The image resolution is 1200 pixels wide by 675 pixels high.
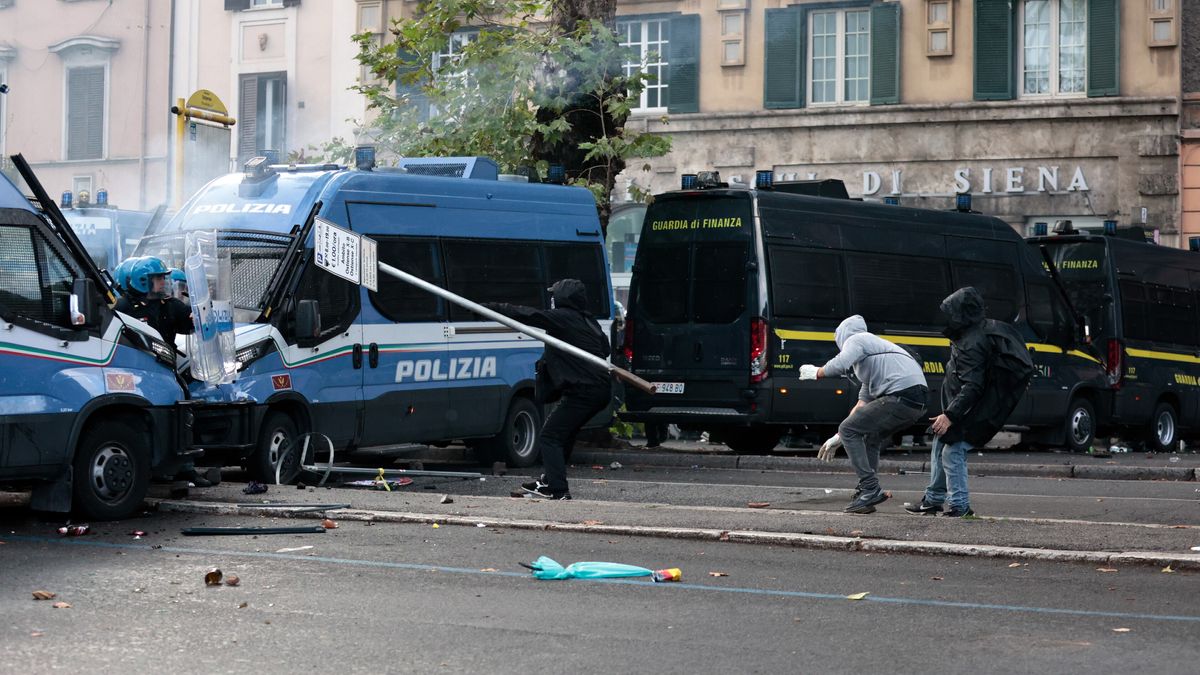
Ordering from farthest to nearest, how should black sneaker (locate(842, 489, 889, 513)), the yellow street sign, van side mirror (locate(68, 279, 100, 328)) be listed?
1. the yellow street sign
2. black sneaker (locate(842, 489, 889, 513))
3. van side mirror (locate(68, 279, 100, 328))

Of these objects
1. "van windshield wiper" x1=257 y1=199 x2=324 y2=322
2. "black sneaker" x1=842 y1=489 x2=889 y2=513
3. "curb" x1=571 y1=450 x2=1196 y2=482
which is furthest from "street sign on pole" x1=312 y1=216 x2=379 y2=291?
"curb" x1=571 y1=450 x2=1196 y2=482

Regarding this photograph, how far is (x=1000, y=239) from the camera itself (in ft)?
72.8

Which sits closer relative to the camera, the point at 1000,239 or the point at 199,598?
the point at 199,598

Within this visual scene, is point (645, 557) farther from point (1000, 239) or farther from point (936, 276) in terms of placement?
point (1000, 239)

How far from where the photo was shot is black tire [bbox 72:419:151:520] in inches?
454

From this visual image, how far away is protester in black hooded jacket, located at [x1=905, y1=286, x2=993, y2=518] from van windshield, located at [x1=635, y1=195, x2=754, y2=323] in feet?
21.5

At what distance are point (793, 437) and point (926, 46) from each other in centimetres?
1141

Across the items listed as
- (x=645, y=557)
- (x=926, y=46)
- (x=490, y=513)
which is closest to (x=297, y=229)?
(x=490, y=513)

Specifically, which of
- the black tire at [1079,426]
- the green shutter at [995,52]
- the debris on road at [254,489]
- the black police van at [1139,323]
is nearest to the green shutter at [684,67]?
the green shutter at [995,52]

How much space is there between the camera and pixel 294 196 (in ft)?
48.5

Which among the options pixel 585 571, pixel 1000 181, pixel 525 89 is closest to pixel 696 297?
pixel 525 89

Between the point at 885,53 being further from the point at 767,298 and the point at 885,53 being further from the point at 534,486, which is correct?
the point at 534,486

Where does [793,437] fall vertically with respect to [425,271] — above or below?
below

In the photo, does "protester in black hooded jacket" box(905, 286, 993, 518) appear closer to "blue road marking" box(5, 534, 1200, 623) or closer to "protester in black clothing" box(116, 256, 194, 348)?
"blue road marking" box(5, 534, 1200, 623)
